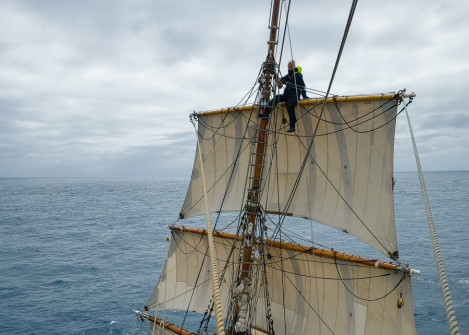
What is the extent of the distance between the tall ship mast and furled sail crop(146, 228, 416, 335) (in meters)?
0.03

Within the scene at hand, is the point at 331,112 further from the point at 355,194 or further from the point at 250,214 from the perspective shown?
the point at 250,214

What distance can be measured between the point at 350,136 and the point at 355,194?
1.90 meters

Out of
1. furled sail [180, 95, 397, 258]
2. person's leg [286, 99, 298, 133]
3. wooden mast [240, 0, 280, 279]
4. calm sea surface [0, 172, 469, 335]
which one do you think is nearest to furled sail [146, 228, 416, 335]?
wooden mast [240, 0, 280, 279]

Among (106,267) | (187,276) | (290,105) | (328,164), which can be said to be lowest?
(106,267)

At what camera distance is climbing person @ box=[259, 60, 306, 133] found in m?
10.5

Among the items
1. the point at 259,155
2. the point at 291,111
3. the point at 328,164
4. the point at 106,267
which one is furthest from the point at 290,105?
the point at 106,267

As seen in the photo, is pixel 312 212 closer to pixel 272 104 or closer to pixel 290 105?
pixel 290 105

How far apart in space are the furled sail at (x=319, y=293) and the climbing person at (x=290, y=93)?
4467 mm

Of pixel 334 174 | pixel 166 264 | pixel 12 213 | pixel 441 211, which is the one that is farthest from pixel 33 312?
pixel 441 211

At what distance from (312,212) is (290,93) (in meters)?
4.23

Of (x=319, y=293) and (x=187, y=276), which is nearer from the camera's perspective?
(x=319, y=293)

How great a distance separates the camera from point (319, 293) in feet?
36.5

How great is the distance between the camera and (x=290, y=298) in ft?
38.3

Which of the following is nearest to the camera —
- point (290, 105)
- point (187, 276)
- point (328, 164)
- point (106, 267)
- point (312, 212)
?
point (290, 105)
